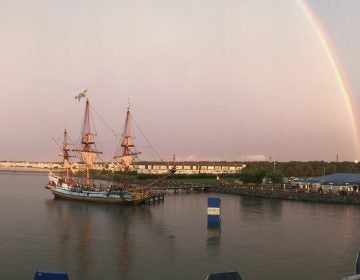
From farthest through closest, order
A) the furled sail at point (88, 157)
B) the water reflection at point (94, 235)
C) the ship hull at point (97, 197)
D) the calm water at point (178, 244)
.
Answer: the furled sail at point (88, 157), the ship hull at point (97, 197), the water reflection at point (94, 235), the calm water at point (178, 244)

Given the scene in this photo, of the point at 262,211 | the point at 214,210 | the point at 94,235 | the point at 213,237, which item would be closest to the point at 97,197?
the point at 262,211

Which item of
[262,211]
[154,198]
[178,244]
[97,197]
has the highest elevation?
[97,197]

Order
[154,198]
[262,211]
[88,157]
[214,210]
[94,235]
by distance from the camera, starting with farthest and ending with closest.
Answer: [88,157] < [154,198] < [262,211] < [214,210] < [94,235]

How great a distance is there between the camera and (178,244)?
26438mm

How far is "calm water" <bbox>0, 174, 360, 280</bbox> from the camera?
65.3 feet

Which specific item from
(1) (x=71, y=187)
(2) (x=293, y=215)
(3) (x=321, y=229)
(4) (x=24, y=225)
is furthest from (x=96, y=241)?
(1) (x=71, y=187)

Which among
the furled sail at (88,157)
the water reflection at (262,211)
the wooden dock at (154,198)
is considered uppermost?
the furled sail at (88,157)

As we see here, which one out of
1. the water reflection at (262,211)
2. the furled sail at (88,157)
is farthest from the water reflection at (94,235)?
the furled sail at (88,157)

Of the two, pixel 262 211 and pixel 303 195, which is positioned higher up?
pixel 303 195

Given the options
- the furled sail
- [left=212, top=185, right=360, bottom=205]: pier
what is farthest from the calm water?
the furled sail

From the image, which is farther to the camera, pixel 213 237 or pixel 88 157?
pixel 88 157

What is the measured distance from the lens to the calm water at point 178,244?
1989 centimetres

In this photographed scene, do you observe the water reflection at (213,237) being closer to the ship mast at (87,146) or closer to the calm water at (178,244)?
the calm water at (178,244)

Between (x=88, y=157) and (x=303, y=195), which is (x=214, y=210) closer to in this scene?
(x=303, y=195)
